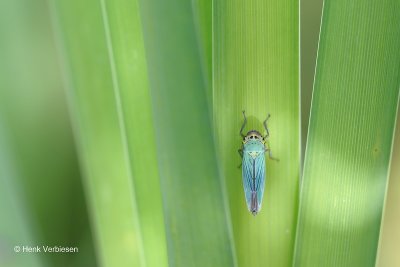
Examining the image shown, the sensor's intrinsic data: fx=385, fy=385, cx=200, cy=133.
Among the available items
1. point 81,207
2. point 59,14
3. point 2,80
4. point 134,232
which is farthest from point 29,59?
point 134,232

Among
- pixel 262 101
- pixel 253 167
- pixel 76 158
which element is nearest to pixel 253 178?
pixel 253 167

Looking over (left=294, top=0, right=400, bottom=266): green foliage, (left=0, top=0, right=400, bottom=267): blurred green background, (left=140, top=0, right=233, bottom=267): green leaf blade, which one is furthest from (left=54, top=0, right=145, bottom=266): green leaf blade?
(left=294, top=0, right=400, bottom=266): green foliage

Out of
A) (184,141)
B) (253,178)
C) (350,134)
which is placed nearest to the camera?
(184,141)

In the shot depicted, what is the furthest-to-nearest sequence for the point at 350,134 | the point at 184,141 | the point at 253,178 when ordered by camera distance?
the point at 253,178 → the point at 350,134 → the point at 184,141

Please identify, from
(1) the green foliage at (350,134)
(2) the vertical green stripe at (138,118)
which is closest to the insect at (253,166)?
(1) the green foliage at (350,134)

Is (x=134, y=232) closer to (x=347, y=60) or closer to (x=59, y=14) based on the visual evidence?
(x=59, y=14)

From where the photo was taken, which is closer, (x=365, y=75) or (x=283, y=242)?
(x=365, y=75)

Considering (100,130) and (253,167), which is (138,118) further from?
(253,167)
